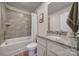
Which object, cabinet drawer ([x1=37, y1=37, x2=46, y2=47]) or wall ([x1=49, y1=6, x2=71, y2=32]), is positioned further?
cabinet drawer ([x1=37, y1=37, x2=46, y2=47])

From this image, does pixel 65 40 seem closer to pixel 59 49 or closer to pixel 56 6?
pixel 59 49

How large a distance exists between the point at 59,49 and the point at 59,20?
40 cm

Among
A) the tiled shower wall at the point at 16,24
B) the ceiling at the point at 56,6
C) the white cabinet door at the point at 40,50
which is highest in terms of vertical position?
the ceiling at the point at 56,6

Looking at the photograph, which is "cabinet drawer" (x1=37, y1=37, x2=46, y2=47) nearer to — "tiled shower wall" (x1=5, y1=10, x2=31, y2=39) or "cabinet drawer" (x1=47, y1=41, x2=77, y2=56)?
"cabinet drawer" (x1=47, y1=41, x2=77, y2=56)

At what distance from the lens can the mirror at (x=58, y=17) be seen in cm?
114

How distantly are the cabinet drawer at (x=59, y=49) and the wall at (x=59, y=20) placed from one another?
Result: 0.22 metres

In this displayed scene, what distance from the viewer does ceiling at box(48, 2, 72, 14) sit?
1173mm

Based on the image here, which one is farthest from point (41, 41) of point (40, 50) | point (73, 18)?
point (73, 18)

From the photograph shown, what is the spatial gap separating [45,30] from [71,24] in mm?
384

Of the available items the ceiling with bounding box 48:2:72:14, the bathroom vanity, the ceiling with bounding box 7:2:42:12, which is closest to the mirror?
the ceiling with bounding box 48:2:72:14

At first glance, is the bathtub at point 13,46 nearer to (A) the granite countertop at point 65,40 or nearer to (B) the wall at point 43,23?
(B) the wall at point 43,23

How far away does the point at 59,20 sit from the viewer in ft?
3.93

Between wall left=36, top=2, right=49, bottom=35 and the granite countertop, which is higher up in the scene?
wall left=36, top=2, right=49, bottom=35

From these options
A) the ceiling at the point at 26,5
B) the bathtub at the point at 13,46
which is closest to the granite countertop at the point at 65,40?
the bathtub at the point at 13,46
